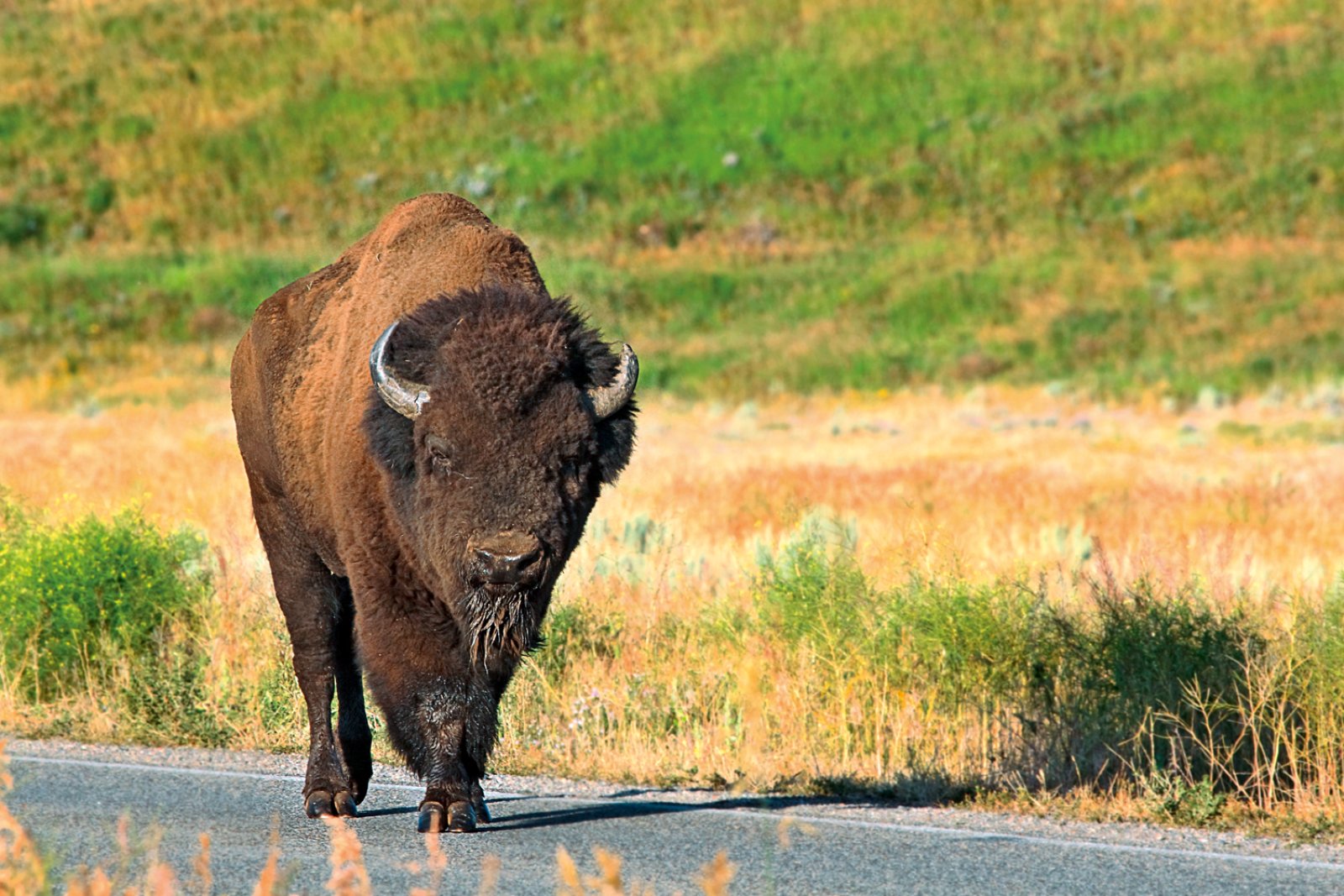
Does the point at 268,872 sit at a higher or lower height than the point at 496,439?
lower

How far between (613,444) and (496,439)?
0.59 m

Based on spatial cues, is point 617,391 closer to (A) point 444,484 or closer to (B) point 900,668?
(A) point 444,484

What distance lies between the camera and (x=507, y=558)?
23.6ft

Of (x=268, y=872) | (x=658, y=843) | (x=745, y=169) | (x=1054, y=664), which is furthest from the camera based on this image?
(x=745, y=169)

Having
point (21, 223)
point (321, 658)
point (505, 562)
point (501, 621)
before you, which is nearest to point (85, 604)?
point (321, 658)

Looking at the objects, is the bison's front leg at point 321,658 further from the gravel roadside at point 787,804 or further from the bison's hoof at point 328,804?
the gravel roadside at point 787,804

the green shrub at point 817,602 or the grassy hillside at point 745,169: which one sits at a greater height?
the grassy hillside at point 745,169

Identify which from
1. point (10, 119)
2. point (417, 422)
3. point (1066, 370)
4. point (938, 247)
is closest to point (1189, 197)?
point (938, 247)

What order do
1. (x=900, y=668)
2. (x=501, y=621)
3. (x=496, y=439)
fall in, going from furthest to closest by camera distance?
(x=900, y=668) → (x=496, y=439) → (x=501, y=621)

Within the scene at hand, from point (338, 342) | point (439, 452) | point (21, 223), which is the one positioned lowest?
point (439, 452)

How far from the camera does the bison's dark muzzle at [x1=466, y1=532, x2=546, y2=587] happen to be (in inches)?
284

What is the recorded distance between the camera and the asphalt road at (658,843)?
285 inches

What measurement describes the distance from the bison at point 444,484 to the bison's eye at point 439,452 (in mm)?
11

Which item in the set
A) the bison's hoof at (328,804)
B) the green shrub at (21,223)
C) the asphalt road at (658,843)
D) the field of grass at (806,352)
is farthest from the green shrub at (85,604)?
the green shrub at (21,223)
